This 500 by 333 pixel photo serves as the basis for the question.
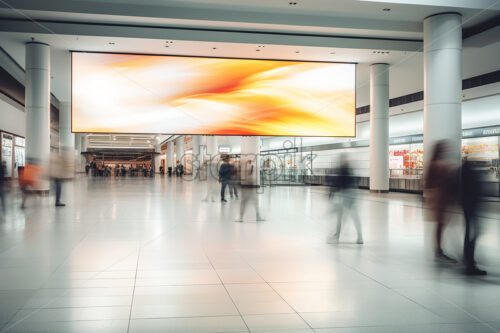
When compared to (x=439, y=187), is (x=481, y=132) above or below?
above

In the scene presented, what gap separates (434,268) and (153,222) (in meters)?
6.67

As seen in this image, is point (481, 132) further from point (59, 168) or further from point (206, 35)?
point (59, 168)

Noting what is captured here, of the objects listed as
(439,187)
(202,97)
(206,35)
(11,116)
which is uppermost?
(206,35)

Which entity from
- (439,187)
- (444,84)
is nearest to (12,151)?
(444,84)

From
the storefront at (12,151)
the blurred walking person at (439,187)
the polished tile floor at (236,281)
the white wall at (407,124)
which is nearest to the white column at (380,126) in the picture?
the white wall at (407,124)

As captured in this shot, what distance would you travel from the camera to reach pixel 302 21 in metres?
15.1

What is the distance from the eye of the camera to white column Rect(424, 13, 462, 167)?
13.2 metres

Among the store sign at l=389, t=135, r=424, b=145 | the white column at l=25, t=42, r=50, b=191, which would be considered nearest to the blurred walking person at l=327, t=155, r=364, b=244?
the white column at l=25, t=42, r=50, b=191

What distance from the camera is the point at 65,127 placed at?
31984 millimetres

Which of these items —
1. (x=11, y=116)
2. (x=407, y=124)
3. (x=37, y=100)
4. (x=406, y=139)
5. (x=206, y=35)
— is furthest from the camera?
(x=407, y=124)

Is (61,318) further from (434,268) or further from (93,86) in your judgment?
(93,86)

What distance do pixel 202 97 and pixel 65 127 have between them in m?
18.9

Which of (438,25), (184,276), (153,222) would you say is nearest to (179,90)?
(153,222)

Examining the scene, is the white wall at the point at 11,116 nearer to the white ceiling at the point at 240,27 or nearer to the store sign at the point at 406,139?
the white ceiling at the point at 240,27
